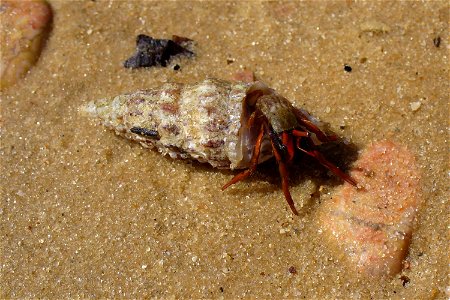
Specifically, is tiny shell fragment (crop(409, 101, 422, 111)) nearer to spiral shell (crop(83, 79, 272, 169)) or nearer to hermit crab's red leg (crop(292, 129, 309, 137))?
hermit crab's red leg (crop(292, 129, 309, 137))

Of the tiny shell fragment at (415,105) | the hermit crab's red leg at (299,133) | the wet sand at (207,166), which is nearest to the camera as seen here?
the hermit crab's red leg at (299,133)

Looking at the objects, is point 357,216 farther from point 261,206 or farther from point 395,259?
point 261,206

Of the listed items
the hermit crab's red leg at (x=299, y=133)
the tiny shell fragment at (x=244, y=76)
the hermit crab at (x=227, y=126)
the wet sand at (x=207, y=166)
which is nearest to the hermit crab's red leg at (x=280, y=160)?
the hermit crab at (x=227, y=126)

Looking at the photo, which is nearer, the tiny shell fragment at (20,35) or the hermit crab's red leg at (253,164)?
the hermit crab's red leg at (253,164)

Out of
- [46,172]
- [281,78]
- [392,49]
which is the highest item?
[392,49]

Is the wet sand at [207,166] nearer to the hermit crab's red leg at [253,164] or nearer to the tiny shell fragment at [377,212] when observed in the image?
the tiny shell fragment at [377,212]

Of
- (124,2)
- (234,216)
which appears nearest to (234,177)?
(234,216)

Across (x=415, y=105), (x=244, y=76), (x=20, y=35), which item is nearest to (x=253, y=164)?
(x=244, y=76)
